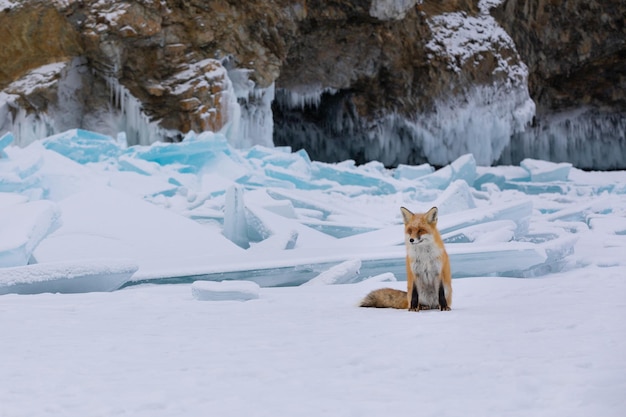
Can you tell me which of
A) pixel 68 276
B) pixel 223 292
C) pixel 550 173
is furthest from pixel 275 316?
pixel 550 173

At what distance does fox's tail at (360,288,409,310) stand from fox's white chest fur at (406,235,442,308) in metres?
0.18

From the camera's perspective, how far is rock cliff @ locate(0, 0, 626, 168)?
439 inches

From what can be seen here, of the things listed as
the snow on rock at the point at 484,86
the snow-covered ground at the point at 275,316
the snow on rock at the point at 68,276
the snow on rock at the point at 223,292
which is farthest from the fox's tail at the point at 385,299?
the snow on rock at the point at 484,86

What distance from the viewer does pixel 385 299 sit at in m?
2.23

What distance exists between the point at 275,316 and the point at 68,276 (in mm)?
1112

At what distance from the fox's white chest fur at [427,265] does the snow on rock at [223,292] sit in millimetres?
673

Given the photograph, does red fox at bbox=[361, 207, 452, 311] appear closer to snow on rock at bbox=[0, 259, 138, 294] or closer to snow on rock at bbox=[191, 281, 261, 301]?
snow on rock at bbox=[191, 281, 261, 301]

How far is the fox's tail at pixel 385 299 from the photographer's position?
2211 millimetres

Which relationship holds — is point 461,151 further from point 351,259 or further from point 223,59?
point 351,259

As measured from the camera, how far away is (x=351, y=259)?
11.0 ft

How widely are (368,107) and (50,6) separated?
791 centimetres

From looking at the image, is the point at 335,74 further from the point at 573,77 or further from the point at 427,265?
the point at 427,265

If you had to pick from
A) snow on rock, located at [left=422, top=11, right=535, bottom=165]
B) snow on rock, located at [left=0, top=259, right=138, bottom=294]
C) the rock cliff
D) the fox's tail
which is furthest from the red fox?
snow on rock, located at [left=422, top=11, right=535, bottom=165]

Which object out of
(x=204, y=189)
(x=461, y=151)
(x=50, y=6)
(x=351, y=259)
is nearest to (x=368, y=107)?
(x=461, y=151)
